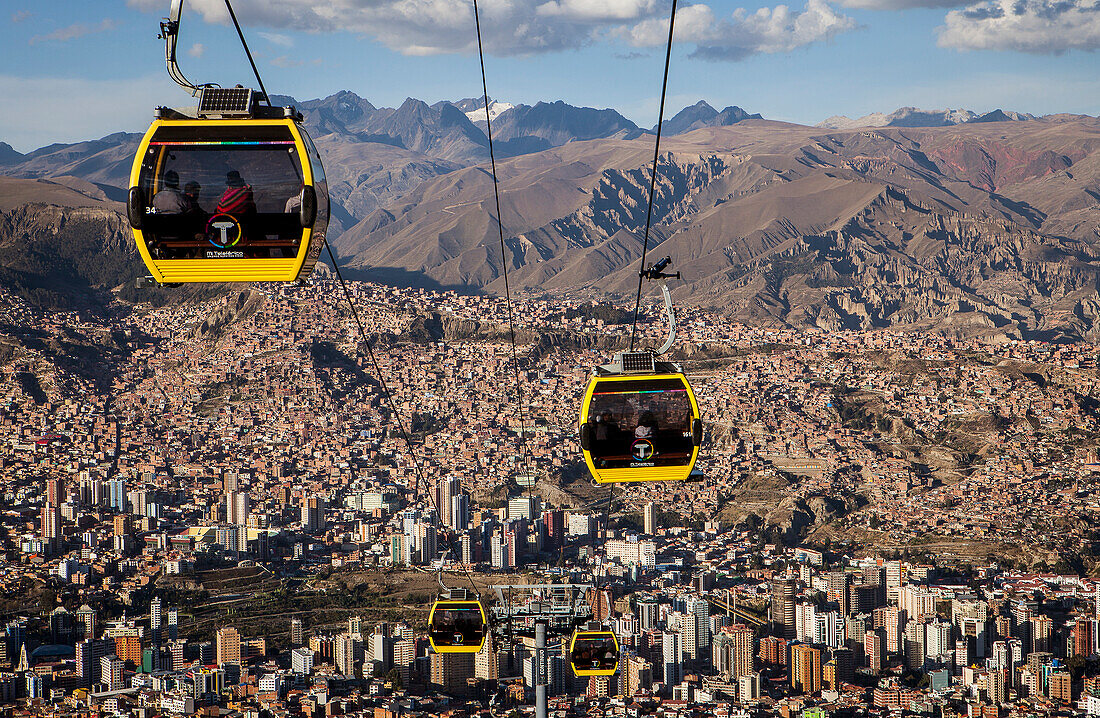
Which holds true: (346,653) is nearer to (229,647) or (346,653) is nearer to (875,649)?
(229,647)

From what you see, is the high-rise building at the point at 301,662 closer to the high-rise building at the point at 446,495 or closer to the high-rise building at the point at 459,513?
the high-rise building at the point at 459,513

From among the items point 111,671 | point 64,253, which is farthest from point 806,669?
point 64,253

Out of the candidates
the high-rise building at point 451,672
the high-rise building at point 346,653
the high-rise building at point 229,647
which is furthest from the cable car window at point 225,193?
A: the high-rise building at point 229,647

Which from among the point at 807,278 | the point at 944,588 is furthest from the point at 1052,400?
the point at 807,278

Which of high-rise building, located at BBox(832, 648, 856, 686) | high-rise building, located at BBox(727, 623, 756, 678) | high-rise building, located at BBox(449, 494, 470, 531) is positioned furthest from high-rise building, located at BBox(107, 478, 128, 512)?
high-rise building, located at BBox(832, 648, 856, 686)

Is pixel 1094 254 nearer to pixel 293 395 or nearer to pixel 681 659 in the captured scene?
pixel 293 395
